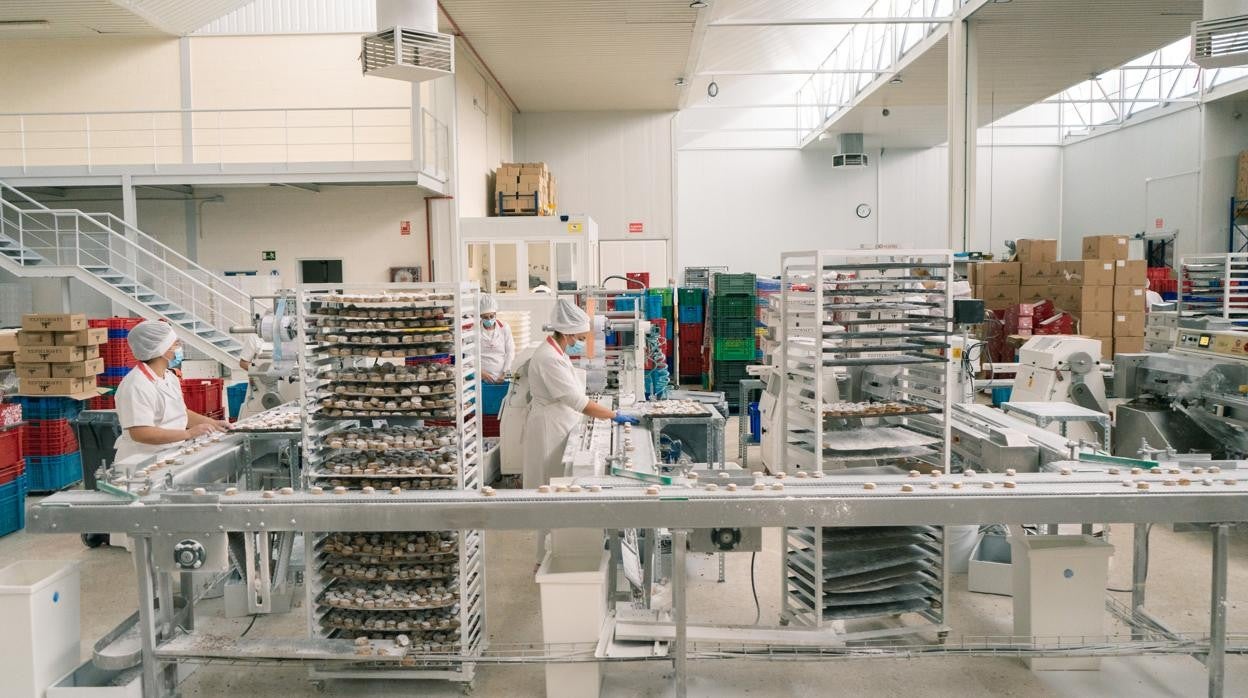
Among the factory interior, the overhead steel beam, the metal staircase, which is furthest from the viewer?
the overhead steel beam

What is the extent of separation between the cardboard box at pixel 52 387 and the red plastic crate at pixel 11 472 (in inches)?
36.6

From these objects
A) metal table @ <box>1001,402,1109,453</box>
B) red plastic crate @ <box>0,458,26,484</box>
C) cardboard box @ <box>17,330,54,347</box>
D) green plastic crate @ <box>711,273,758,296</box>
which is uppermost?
green plastic crate @ <box>711,273,758,296</box>

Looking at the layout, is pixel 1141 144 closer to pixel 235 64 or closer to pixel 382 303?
pixel 235 64

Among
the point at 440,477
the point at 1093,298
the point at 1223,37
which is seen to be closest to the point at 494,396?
the point at 440,477

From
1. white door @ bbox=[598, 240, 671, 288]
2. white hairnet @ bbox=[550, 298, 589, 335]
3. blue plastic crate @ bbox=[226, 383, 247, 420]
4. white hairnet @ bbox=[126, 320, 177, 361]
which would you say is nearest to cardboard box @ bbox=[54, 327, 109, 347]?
blue plastic crate @ bbox=[226, 383, 247, 420]

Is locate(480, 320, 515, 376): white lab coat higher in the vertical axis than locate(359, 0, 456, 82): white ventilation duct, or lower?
lower

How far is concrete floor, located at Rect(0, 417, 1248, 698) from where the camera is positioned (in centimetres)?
401

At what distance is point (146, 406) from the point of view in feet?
15.7

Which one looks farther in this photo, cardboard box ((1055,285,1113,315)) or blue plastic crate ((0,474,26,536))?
cardboard box ((1055,285,1113,315))

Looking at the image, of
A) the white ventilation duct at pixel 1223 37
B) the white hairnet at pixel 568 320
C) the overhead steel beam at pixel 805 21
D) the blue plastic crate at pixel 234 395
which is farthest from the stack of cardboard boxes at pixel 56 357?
the white ventilation duct at pixel 1223 37

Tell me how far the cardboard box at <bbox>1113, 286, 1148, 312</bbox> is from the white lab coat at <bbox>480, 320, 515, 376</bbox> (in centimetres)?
803

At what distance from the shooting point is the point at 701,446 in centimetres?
577

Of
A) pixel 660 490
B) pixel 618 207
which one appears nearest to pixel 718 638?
pixel 660 490

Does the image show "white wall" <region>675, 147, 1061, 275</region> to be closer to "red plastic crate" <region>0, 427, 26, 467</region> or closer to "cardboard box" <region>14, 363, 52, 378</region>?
"cardboard box" <region>14, 363, 52, 378</region>
